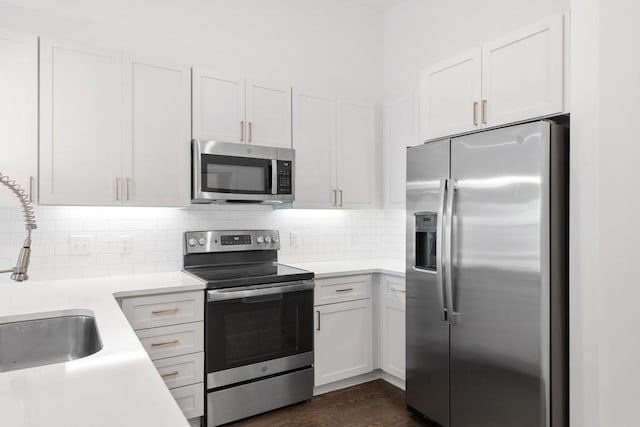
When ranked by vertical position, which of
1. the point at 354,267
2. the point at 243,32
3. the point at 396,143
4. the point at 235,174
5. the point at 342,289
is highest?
the point at 243,32

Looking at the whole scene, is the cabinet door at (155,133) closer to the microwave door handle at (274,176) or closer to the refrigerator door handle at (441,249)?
the microwave door handle at (274,176)

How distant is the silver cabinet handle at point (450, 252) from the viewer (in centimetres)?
236

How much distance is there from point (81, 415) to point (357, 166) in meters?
2.94

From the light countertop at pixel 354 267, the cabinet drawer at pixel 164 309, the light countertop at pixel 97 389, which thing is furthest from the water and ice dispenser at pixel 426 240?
the light countertop at pixel 97 389

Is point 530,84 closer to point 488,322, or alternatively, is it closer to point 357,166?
point 488,322

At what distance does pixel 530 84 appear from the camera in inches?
88.6

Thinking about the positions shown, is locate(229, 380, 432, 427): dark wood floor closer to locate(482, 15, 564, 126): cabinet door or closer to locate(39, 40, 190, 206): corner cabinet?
locate(39, 40, 190, 206): corner cabinet

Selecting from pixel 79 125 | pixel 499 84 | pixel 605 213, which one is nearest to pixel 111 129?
pixel 79 125

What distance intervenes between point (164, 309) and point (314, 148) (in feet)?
5.35

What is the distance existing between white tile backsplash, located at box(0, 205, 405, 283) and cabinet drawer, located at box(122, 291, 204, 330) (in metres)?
0.61

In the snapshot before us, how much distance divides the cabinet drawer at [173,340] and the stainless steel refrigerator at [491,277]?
134 cm

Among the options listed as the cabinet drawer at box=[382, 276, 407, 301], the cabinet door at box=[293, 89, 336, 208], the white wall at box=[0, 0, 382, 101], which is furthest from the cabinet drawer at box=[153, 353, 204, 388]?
the white wall at box=[0, 0, 382, 101]

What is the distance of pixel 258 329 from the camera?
2.70m

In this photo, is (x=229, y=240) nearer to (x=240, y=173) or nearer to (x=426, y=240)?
(x=240, y=173)
